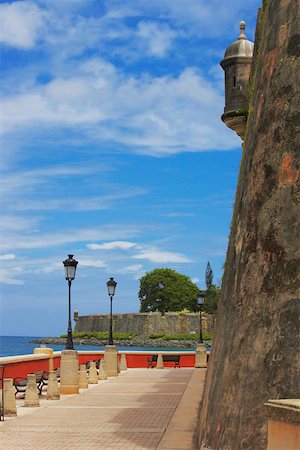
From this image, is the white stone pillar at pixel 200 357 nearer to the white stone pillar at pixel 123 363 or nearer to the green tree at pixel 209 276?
the white stone pillar at pixel 123 363

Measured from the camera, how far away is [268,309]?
7.99 metres

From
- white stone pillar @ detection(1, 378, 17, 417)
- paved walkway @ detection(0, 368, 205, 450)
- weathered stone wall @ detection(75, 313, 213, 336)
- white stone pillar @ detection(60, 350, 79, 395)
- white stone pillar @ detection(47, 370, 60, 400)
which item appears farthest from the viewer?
weathered stone wall @ detection(75, 313, 213, 336)

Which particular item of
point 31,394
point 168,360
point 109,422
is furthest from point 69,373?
point 168,360

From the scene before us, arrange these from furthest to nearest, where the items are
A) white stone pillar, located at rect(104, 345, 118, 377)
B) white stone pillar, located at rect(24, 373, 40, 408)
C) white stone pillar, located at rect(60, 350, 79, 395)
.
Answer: white stone pillar, located at rect(104, 345, 118, 377) → white stone pillar, located at rect(60, 350, 79, 395) → white stone pillar, located at rect(24, 373, 40, 408)

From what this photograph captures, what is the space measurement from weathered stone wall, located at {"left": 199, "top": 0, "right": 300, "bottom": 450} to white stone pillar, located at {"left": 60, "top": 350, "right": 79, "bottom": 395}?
11.6 m

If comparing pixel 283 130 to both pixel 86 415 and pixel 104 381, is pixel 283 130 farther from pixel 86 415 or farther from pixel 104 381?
pixel 104 381

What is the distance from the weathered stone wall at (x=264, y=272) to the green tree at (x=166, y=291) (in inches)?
A: 4175

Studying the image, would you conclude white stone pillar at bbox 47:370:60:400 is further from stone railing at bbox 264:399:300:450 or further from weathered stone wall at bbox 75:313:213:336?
weathered stone wall at bbox 75:313:213:336

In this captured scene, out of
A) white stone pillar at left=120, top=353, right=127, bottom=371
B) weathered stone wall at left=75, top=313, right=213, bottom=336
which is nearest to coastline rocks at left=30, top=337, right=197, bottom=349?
weathered stone wall at left=75, top=313, right=213, bottom=336

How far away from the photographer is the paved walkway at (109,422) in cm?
1139

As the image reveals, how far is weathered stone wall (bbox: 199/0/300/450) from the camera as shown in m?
7.75

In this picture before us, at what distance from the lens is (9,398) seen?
15.1 m

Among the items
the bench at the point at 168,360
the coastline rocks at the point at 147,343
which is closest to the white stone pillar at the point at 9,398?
the bench at the point at 168,360

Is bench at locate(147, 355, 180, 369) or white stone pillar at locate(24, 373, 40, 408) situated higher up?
bench at locate(147, 355, 180, 369)
